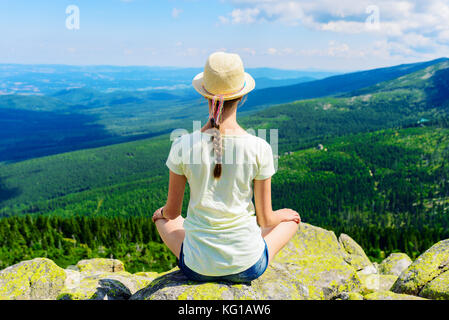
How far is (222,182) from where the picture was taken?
6285 mm

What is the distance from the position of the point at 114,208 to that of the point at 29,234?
4958 inches

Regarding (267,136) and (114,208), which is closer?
(267,136)

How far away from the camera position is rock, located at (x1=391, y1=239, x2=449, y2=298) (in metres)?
10.5

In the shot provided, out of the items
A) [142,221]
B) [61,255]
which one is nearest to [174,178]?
[61,255]

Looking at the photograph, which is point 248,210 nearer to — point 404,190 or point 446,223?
point 446,223

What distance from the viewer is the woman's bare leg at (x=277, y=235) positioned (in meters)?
7.78

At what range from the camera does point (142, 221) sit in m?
73.0

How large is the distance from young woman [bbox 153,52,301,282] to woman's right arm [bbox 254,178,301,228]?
0.07 feet

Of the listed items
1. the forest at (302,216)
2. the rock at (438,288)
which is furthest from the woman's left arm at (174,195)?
the forest at (302,216)

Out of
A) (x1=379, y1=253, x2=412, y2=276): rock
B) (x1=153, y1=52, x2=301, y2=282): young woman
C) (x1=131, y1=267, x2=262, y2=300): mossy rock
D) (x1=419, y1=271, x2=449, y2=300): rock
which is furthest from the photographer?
(x1=379, y1=253, x2=412, y2=276): rock

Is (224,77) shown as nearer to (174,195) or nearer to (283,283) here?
(174,195)

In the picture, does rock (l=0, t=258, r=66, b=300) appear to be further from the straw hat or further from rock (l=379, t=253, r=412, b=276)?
rock (l=379, t=253, r=412, b=276)

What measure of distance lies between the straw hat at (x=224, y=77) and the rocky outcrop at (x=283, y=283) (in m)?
4.18

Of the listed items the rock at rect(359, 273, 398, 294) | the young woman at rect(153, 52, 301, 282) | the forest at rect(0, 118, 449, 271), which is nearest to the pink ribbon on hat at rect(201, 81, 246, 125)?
the young woman at rect(153, 52, 301, 282)
